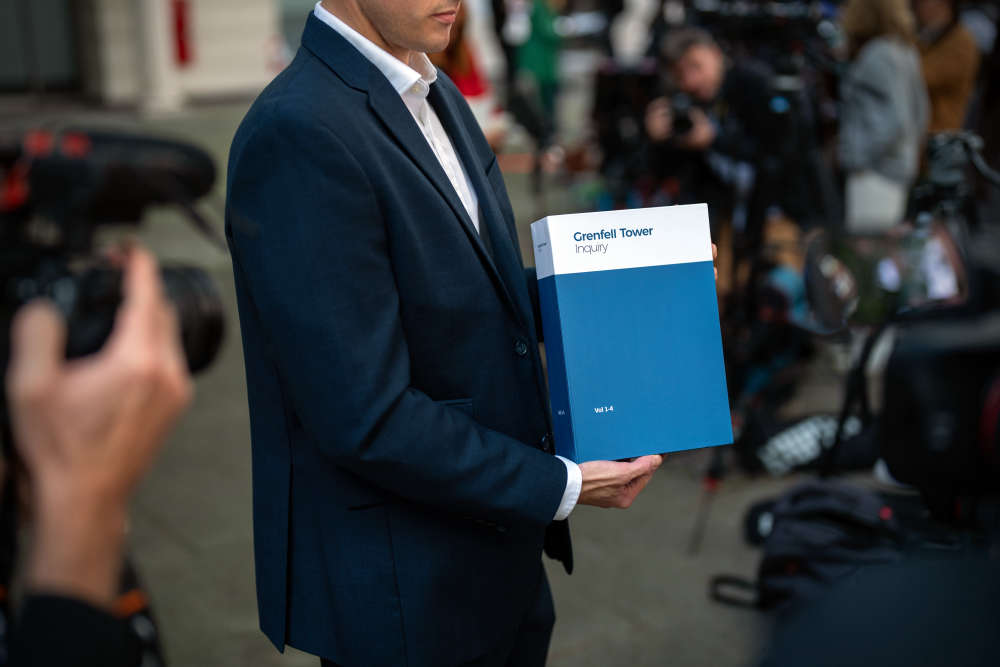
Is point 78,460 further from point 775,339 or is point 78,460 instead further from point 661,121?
point 661,121

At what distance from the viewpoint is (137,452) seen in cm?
87

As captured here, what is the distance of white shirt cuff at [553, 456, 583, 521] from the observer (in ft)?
5.04

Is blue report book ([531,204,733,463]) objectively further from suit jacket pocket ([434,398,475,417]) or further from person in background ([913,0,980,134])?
person in background ([913,0,980,134])

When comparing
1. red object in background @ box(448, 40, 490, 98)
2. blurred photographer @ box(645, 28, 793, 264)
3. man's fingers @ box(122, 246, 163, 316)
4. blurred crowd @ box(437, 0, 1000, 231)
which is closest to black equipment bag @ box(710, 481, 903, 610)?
blurred crowd @ box(437, 0, 1000, 231)

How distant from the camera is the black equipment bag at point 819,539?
2895mm

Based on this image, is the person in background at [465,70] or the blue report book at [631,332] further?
the person in background at [465,70]

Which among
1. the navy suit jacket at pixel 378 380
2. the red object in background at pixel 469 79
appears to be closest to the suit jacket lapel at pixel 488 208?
the navy suit jacket at pixel 378 380

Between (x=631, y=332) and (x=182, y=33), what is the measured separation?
1155 cm

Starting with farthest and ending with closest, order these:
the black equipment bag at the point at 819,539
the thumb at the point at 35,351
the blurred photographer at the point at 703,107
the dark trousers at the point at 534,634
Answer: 1. the blurred photographer at the point at 703,107
2. the black equipment bag at the point at 819,539
3. the dark trousers at the point at 534,634
4. the thumb at the point at 35,351

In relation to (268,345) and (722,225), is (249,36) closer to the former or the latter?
(722,225)

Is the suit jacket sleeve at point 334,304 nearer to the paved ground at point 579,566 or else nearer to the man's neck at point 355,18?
the man's neck at point 355,18

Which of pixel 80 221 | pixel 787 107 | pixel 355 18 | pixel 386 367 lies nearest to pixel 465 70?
pixel 787 107

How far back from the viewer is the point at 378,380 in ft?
4.58

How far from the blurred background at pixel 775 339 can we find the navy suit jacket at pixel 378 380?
19 centimetres
